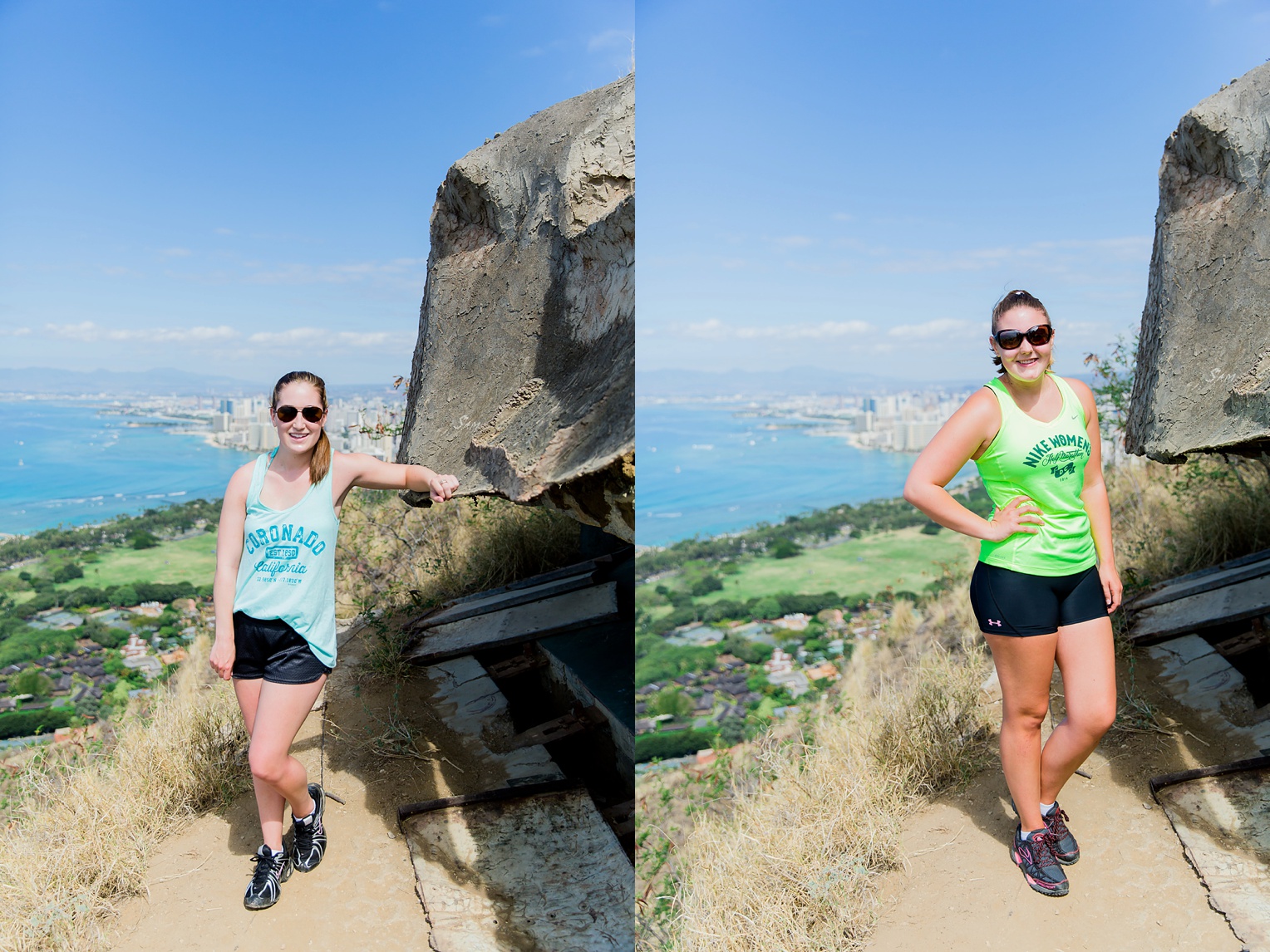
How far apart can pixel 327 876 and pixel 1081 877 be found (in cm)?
273

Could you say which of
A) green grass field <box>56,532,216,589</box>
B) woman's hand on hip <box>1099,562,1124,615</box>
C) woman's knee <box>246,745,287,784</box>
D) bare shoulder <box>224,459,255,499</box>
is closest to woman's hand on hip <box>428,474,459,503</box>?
bare shoulder <box>224,459,255,499</box>

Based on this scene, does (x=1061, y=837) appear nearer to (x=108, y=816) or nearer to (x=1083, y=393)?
(x=1083, y=393)

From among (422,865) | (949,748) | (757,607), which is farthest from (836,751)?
(757,607)

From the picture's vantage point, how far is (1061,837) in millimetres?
2986

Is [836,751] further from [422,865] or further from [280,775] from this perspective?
[280,775]

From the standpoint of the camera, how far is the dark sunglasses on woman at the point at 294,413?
8.46 ft

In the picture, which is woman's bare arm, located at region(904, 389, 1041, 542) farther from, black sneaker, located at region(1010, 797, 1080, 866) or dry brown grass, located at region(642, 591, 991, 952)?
dry brown grass, located at region(642, 591, 991, 952)

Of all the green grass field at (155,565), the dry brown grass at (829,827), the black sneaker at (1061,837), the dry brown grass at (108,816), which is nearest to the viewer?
the dry brown grass at (108,816)

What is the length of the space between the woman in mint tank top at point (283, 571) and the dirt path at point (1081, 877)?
2203 millimetres

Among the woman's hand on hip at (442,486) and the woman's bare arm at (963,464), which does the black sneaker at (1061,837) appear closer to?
the woman's bare arm at (963,464)

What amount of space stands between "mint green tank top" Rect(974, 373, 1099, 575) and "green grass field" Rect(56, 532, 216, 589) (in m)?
8.78

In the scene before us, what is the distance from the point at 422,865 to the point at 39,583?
8.48m

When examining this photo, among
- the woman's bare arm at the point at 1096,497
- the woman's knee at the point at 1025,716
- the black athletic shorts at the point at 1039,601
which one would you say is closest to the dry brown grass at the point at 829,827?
the woman's knee at the point at 1025,716

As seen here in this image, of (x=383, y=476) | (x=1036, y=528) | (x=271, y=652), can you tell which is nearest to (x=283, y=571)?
(x=271, y=652)
